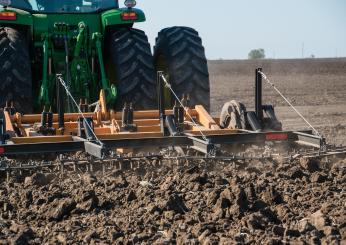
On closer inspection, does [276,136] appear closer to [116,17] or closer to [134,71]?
[134,71]

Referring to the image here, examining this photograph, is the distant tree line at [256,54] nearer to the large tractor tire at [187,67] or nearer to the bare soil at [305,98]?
the bare soil at [305,98]

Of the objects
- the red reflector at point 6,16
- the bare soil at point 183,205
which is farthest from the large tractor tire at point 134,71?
the bare soil at point 183,205

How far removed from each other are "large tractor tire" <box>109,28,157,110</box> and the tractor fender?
6.7 inches

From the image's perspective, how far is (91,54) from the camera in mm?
9477

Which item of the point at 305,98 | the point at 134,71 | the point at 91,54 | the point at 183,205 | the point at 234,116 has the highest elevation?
the point at 91,54

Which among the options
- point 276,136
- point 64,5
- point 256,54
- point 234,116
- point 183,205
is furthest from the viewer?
point 256,54

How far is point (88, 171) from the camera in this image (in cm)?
660

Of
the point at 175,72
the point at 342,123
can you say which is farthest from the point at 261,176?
the point at 342,123

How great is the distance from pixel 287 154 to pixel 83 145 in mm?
1826


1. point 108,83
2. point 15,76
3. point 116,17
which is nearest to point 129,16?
point 116,17

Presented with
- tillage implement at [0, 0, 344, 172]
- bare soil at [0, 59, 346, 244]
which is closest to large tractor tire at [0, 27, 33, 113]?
tillage implement at [0, 0, 344, 172]

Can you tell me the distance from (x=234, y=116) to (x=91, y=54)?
2.16m

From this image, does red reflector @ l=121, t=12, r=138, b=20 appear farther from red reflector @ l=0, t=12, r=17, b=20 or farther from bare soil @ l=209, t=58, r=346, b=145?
bare soil @ l=209, t=58, r=346, b=145

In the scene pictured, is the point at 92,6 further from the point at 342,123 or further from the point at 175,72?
the point at 342,123
